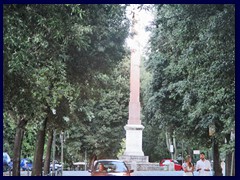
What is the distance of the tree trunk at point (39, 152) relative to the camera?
10253mm

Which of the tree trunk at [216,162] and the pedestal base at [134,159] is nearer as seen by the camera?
the tree trunk at [216,162]

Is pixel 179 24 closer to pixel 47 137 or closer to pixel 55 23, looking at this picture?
pixel 55 23

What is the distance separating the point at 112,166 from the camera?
9891mm

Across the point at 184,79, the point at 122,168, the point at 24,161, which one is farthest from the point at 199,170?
the point at 24,161

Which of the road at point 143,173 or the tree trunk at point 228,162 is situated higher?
the tree trunk at point 228,162

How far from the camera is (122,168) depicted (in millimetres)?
9969

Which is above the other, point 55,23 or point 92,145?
point 55,23

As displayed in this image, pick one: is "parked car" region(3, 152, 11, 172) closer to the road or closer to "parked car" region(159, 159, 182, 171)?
the road

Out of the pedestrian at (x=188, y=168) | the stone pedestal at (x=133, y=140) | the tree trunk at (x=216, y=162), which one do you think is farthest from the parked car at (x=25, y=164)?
the tree trunk at (x=216, y=162)

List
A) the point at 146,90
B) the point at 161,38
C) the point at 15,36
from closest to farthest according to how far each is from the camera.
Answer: the point at 15,36 → the point at 161,38 → the point at 146,90

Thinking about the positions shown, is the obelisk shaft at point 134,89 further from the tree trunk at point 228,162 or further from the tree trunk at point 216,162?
the tree trunk at point 228,162

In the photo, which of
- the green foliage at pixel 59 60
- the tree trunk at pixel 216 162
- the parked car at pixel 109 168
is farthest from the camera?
the tree trunk at pixel 216 162

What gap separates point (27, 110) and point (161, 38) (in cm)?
317

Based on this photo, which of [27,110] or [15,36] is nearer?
[15,36]
